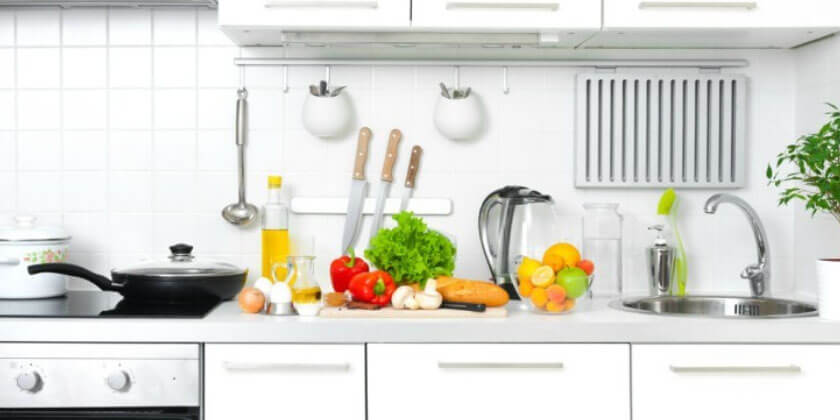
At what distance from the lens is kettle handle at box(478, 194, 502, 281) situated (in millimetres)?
2439

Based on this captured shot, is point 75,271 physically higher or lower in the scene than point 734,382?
higher

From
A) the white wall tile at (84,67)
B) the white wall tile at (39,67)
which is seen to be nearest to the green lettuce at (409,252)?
the white wall tile at (84,67)

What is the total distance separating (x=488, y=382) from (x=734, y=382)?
0.54m

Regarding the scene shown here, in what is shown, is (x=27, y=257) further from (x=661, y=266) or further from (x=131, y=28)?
(x=661, y=266)

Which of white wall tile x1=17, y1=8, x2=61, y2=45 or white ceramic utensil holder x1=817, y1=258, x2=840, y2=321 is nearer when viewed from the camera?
white ceramic utensil holder x1=817, y1=258, x2=840, y2=321

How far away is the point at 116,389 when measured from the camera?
6.40 feet

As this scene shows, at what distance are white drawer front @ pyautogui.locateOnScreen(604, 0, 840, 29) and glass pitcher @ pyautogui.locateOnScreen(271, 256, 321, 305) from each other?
94 cm

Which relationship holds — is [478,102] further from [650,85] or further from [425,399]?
[425,399]

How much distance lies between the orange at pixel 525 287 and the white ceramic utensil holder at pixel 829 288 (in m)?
0.66

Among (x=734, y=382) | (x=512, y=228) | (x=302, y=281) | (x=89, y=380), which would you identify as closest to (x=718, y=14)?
(x=512, y=228)

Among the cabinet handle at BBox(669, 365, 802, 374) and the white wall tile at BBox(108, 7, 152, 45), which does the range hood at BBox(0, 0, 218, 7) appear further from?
the cabinet handle at BBox(669, 365, 802, 374)

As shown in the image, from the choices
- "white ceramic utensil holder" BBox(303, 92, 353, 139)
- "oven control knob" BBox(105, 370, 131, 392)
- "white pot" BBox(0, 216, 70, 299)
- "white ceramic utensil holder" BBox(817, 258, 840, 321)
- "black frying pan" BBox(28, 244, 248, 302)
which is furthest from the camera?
"white ceramic utensil holder" BBox(303, 92, 353, 139)

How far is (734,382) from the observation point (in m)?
2.01

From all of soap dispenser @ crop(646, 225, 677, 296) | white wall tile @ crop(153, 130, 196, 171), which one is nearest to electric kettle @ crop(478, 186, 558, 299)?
soap dispenser @ crop(646, 225, 677, 296)
